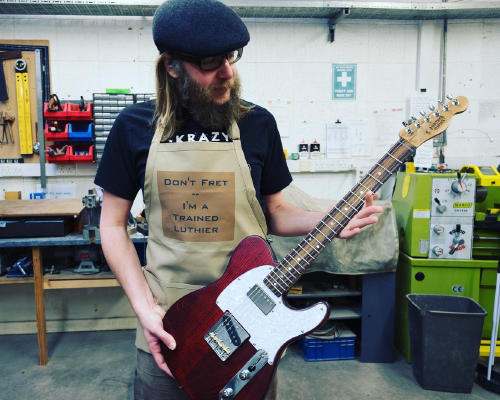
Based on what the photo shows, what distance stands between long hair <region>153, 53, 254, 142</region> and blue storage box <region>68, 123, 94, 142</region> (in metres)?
1.97

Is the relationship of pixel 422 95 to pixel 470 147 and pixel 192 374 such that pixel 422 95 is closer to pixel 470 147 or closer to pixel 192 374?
pixel 470 147

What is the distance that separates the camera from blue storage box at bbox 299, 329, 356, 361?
8.79ft

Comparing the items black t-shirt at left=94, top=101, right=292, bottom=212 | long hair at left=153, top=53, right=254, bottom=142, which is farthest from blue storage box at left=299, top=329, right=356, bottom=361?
long hair at left=153, top=53, right=254, bottom=142

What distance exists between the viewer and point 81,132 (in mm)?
2877

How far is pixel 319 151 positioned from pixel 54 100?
6.76 feet

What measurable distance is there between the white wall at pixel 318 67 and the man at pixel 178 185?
2.08 m

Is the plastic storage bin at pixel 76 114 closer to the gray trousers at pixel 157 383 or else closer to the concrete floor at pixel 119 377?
the concrete floor at pixel 119 377

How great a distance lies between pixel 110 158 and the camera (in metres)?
1.07

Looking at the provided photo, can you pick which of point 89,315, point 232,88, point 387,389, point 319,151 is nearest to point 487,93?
point 319,151

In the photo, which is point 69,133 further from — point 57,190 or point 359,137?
point 359,137

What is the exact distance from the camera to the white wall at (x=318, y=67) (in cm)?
298

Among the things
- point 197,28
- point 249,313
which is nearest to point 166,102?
point 197,28

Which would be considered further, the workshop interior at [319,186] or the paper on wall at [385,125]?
the paper on wall at [385,125]

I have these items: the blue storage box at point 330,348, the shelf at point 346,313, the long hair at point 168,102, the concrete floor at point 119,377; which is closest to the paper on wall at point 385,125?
the shelf at point 346,313
